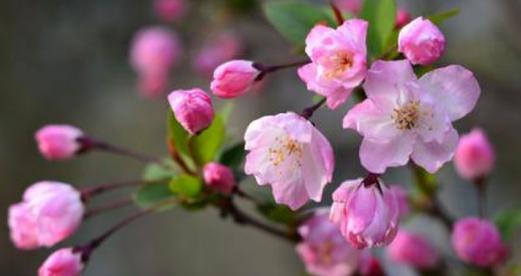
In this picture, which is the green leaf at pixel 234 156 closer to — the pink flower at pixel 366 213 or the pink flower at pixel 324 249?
Answer: the pink flower at pixel 324 249

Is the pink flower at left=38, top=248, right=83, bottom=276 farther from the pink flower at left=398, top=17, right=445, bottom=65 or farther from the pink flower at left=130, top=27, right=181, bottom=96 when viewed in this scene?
the pink flower at left=130, top=27, right=181, bottom=96

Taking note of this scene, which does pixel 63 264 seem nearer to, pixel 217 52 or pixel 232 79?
pixel 232 79

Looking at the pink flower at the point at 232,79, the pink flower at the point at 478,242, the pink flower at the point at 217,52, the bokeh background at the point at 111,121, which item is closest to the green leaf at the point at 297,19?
→ the pink flower at the point at 232,79

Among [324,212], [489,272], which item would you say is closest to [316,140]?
[324,212]

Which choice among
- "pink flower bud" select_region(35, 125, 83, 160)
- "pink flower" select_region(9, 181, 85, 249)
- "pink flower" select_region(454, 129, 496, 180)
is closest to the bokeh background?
"pink flower" select_region(454, 129, 496, 180)

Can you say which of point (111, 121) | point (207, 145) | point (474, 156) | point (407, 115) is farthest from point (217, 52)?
point (111, 121)
